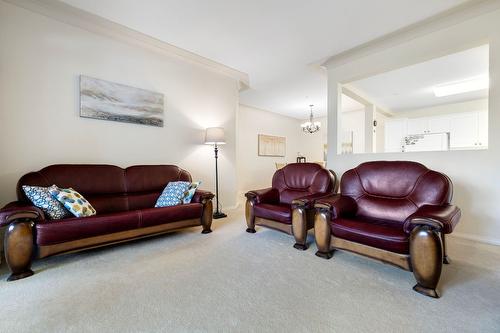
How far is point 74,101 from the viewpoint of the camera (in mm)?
2750

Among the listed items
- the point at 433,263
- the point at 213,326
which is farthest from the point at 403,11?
the point at 213,326

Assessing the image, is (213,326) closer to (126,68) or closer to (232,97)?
(126,68)

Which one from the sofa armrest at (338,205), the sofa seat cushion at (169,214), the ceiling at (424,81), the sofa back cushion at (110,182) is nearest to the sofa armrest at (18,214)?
the sofa back cushion at (110,182)

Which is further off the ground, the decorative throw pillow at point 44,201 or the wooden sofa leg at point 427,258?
the decorative throw pillow at point 44,201

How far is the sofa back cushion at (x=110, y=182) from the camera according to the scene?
2.41 metres

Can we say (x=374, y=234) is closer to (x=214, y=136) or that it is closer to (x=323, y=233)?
(x=323, y=233)

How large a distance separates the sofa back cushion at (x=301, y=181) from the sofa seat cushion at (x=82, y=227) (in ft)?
6.40

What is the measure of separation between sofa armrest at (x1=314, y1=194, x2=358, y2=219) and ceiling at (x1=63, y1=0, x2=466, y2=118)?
86.3 inches

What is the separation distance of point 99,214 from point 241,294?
71.7 inches

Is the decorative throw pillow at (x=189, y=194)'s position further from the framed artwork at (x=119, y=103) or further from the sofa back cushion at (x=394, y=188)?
the sofa back cushion at (x=394, y=188)

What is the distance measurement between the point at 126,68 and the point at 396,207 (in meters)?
3.86

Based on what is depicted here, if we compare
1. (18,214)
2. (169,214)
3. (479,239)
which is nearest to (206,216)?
(169,214)

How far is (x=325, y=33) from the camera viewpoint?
298 cm

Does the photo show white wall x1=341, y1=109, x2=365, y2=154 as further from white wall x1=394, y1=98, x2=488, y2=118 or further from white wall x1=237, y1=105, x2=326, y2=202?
white wall x1=394, y1=98, x2=488, y2=118
